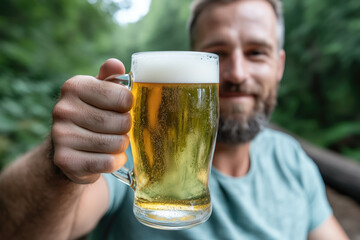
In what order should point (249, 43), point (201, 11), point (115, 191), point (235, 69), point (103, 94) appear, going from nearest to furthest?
point (103, 94) < point (115, 191) < point (235, 69) < point (249, 43) < point (201, 11)

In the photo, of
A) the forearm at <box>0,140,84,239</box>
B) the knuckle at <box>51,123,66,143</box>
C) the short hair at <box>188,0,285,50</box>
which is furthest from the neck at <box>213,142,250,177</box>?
the knuckle at <box>51,123,66,143</box>

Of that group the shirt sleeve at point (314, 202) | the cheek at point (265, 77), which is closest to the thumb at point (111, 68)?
the cheek at point (265, 77)

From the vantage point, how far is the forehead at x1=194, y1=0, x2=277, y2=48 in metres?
1.55

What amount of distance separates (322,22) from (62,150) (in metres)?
7.01

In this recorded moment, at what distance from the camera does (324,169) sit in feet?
15.5

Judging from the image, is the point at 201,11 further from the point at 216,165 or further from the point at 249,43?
the point at 216,165

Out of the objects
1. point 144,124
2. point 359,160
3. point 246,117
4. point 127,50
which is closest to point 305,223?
point 246,117

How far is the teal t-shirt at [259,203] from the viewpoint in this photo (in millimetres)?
1280

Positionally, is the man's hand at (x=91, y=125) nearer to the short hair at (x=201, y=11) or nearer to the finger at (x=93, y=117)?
the finger at (x=93, y=117)

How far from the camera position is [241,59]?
1501mm

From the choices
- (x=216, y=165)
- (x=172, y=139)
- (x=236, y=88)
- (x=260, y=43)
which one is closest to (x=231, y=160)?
(x=216, y=165)

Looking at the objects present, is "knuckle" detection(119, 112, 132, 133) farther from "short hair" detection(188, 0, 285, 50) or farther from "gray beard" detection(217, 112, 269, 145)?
"short hair" detection(188, 0, 285, 50)

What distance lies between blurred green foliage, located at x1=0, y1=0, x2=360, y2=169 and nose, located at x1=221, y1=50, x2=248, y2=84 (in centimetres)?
82

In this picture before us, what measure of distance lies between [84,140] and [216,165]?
94cm
